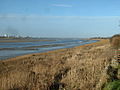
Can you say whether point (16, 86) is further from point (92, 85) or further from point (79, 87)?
point (92, 85)

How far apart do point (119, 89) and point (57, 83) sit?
224cm

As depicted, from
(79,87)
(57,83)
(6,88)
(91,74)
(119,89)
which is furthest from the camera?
(91,74)

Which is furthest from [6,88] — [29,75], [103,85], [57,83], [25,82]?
[103,85]

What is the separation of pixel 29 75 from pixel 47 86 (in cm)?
109

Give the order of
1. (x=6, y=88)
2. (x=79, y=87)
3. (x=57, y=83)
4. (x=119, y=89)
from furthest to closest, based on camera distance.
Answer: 1. (x=57, y=83)
2. (x=79, y=87)
3. (x=6, y=88)
4. (x=119, y=89)

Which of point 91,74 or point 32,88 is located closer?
point 32,88

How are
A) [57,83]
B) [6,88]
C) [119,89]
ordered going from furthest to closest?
[57,83] < [6,88] < [119,89]

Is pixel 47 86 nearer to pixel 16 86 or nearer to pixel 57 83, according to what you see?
pixel 57 83

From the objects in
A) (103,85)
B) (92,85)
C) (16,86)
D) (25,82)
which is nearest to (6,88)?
(16,86)

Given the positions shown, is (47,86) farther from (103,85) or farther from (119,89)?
(119,89)

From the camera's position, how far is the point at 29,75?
19.9 feet

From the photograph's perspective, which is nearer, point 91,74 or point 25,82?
point 25,82

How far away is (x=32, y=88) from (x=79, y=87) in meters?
1.62

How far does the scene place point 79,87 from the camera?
17.5 feet
